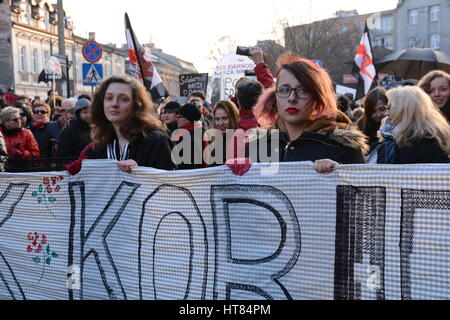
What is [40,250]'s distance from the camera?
147 inches

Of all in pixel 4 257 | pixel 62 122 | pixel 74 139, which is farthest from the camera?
pixel 62 122

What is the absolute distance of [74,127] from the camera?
5.96 metres

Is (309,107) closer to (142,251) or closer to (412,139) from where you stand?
(412,139)

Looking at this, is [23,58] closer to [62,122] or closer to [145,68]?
[62,122]

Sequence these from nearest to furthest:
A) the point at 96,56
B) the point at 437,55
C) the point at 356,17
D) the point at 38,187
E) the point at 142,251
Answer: the point at 142,251
the point at 38,187
the point at 437,55
the point at 96,56
the point at 356,17

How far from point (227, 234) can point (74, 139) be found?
341 centimetres

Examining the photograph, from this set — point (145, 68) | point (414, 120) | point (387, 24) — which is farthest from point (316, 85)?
point (387, 24)

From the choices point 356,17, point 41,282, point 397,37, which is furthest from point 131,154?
point 356,17

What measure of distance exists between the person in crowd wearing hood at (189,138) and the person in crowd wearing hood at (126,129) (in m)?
1.07

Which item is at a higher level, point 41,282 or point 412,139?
point 412,139

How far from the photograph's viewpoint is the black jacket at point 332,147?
280cm

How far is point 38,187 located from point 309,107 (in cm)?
216

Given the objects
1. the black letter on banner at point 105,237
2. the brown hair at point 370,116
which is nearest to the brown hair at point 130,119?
the black letter on banner at point 105,237

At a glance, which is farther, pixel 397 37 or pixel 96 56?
pixel 397 37
